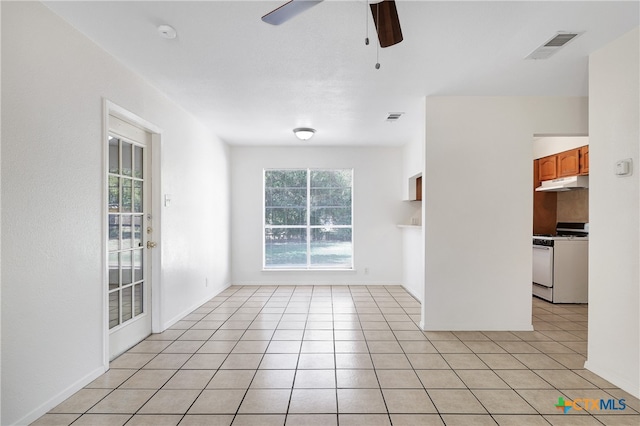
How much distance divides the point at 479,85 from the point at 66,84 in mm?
3467

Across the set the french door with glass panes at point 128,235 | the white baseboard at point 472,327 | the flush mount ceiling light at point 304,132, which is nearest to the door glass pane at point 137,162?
the french door with glass panes at point 128,235

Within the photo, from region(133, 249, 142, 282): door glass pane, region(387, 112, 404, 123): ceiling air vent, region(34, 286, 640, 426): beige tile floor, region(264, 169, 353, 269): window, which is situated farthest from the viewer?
region(264, 169, 353, 269): window

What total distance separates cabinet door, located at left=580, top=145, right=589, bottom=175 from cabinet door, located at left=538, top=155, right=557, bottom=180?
0.57 meters

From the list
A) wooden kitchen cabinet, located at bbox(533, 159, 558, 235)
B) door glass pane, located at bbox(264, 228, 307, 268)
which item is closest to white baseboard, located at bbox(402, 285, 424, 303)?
door glass pane, located at bbox(264, 228, 307, 268)

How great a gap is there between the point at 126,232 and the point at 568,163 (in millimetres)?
5837

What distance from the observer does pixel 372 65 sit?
2904mm

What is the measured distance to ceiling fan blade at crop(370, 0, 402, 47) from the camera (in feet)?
5.84

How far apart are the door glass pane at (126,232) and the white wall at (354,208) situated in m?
3.02

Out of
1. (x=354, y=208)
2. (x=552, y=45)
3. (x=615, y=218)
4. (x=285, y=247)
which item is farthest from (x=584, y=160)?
(x=285, y=247)

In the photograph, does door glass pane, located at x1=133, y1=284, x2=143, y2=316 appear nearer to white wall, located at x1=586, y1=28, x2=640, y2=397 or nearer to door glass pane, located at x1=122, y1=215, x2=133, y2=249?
door glass pane, located at x1=122, y1=215, x2=133, y2=249

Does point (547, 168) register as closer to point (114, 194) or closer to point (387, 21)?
point (387, 21)

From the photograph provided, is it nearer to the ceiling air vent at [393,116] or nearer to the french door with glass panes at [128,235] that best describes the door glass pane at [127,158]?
the french door with glass panes at [128,235]

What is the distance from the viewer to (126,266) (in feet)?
10.4

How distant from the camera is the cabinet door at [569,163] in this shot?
16.0ft
